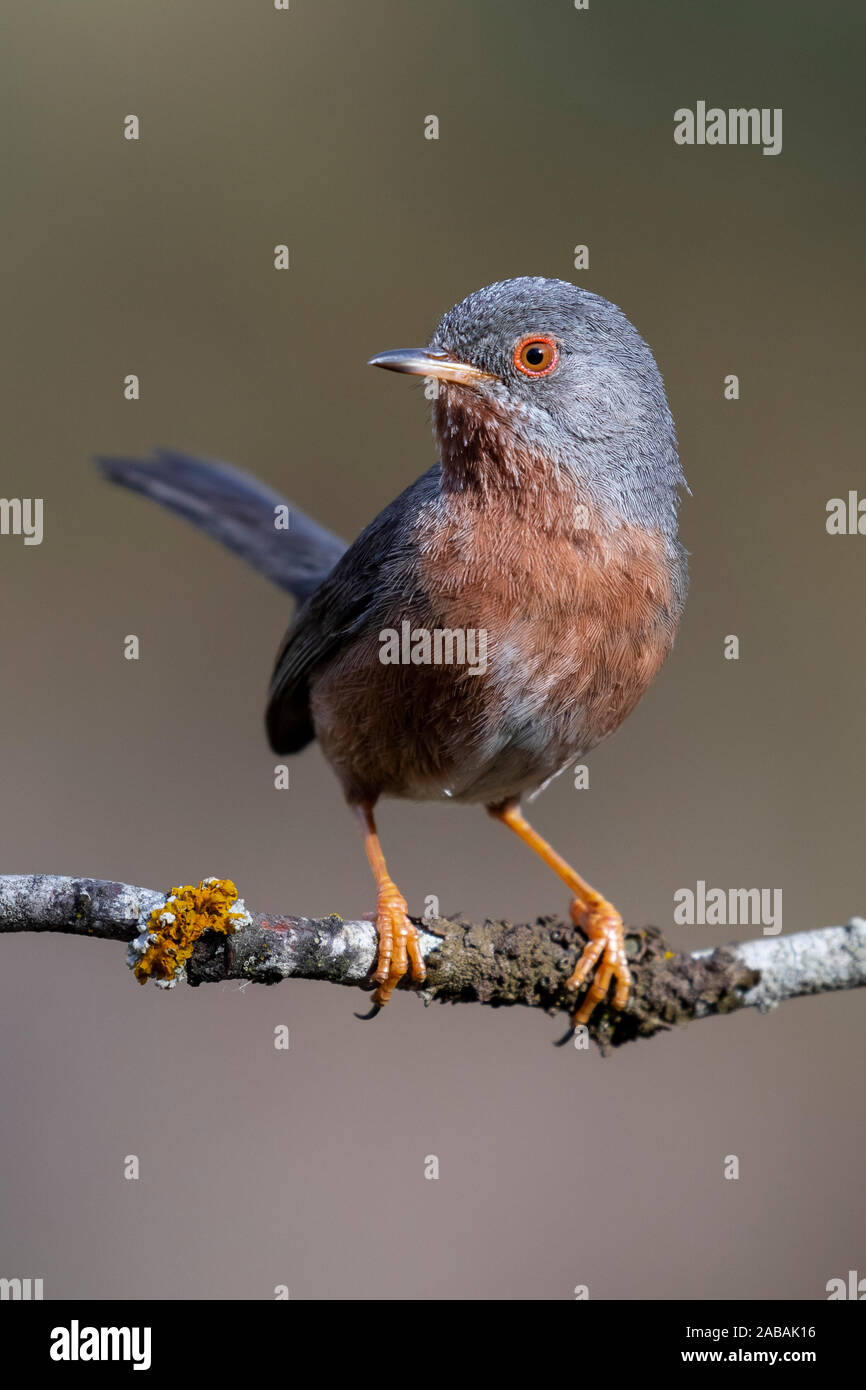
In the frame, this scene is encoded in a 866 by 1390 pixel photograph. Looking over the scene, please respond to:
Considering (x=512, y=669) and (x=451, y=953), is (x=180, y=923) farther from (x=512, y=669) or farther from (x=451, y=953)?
(x=512, y=669)

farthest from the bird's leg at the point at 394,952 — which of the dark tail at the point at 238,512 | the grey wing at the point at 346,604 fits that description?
the dark tail at the point at 238,512

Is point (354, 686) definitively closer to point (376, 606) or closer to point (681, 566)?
point (376, 606)

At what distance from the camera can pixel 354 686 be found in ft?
14.9

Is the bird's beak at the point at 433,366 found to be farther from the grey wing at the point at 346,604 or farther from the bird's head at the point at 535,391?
the grey wing at the point at 346,604

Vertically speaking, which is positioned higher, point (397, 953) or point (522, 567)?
point (522, 567)

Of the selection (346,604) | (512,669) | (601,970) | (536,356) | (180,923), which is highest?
(536,356)

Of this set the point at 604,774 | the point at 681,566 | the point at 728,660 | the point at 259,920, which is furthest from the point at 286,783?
the point at 259,920

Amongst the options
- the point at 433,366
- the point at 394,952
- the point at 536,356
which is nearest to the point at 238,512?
the point at 433,366

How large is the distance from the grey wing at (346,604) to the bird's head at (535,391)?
1.16 ft

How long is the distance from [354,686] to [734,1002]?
1.79 meters

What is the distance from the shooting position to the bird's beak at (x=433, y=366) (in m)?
4.00

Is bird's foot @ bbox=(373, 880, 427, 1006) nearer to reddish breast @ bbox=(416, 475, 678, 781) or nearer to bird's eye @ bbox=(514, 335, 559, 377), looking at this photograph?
reddish breast @ bbox=(416, 475, 678, 781)

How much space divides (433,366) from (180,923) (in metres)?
2.08

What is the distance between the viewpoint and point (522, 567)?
4.00m
